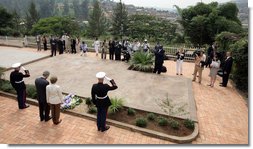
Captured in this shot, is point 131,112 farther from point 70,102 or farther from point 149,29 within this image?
point 149,29

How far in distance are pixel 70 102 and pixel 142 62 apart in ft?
17.5

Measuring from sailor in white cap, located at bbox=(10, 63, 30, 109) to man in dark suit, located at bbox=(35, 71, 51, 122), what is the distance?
0.92 m

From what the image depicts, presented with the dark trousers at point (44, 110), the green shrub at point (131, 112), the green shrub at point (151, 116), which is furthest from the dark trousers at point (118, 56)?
the dark trousers at point (44, 110)

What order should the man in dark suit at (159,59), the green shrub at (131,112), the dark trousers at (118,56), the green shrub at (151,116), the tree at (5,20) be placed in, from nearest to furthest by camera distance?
1. the green shrub at (151,116)
2. the green shrub at (131,112)
3. the man in dark suit at (159,59)
4. the dark trousers at (118,56)
5. the tree at (5,20)

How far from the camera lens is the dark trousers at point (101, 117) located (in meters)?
6.02

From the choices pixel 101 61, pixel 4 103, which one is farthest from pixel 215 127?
pixel 101 61

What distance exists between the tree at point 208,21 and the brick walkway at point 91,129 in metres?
11.8

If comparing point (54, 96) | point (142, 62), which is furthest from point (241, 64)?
point (54, 96)

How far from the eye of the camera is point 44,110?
672cm

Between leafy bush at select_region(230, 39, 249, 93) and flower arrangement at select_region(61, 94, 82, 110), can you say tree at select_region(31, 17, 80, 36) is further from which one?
leafy bush at select_region(230, 39, 249, 93)

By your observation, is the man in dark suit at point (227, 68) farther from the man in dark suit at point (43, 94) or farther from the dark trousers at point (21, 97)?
the dark trousers at point (21, 97)

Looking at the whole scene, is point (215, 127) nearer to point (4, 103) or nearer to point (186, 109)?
point (186, 109)

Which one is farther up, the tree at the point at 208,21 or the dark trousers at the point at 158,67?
the tree at the point at 208,21

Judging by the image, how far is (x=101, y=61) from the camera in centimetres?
1334
